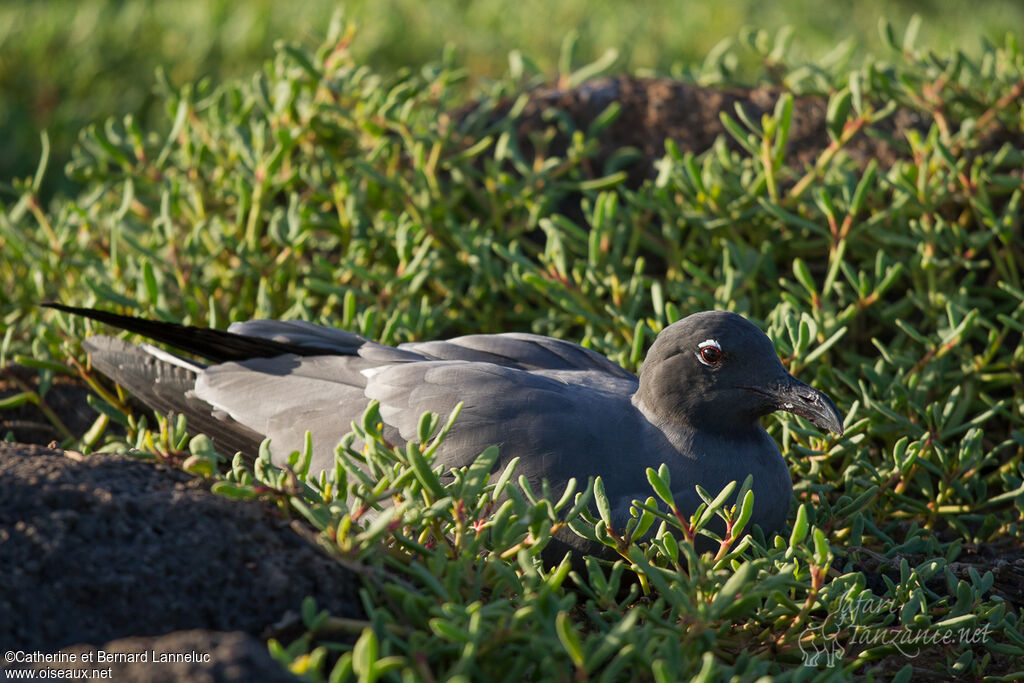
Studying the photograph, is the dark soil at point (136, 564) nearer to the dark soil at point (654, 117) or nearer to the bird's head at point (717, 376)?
the bird's head at point (717, 376)

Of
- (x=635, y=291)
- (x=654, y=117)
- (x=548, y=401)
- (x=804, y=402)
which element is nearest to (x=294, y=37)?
(x=654, y=117)

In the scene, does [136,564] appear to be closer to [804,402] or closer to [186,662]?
[186,662]

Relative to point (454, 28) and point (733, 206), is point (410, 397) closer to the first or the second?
point (733, 206)

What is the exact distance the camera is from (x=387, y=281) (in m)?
3.77

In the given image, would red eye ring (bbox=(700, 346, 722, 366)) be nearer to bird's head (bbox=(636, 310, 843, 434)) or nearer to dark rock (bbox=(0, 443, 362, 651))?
bird's head (bbox=(636, 310, 843, 434))

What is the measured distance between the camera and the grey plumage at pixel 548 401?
2674 millimetres

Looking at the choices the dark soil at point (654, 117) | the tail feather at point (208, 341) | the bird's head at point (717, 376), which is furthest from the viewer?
the dark soil at point (654, 117)

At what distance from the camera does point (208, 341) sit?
322 cm

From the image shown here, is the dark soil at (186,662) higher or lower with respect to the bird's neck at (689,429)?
higher

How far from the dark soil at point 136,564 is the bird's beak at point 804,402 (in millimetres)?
1342

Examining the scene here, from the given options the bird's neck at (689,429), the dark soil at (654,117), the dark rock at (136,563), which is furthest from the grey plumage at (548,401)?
the dark soil at (654,117)

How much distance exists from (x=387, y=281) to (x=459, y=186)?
26.4 inches

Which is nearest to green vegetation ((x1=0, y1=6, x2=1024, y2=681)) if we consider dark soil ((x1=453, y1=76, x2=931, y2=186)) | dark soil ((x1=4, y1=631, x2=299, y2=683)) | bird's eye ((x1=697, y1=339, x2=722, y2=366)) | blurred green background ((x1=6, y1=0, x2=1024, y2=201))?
dark soil ((x1=453, y1=76, x2=931, y2=186))

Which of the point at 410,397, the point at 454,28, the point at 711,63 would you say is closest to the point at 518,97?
the point at 711,63
